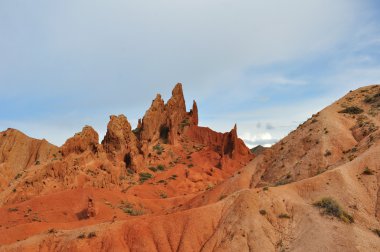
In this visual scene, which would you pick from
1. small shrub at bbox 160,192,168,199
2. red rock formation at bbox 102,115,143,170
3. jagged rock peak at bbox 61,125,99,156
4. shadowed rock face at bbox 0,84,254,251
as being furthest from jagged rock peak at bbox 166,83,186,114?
jagged rock peak at bbox 61,125,99,156

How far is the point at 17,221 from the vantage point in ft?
149

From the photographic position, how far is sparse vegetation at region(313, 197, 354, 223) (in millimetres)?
27078

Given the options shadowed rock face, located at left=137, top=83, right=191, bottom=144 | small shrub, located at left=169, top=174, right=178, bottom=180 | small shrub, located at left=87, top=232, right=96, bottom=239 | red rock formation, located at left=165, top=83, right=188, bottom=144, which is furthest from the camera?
red rock formation, located at left=165, top=83, right=188, bottom=144

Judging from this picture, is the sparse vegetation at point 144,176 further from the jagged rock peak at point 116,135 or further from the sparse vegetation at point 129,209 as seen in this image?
the sparse vegetation at point 129,209

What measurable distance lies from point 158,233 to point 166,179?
4920 cm

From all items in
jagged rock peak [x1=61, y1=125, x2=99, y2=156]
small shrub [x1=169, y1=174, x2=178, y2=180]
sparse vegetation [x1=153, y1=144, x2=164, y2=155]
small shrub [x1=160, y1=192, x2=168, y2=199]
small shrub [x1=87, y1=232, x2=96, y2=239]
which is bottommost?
small shrub [x1=87, y1=232, x2=96, y2=239]

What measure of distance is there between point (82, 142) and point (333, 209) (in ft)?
154

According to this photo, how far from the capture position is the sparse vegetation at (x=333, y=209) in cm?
2708

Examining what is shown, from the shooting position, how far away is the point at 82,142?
66125 mm

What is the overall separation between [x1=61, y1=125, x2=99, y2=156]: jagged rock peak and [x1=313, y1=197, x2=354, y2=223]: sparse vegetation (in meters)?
45.1

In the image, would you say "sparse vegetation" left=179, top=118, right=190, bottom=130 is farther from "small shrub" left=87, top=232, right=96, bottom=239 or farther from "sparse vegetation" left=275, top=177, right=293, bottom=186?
"small shrub" left=87, top=232, right=96, bottom=239

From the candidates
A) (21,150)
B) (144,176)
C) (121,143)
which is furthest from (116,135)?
(21,150)

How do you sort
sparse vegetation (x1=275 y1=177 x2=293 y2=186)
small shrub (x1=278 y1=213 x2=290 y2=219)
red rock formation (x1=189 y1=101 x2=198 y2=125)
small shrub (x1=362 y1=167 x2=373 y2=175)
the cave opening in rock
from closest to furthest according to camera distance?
small shrub (x1=278 y1=213 x2=290 y2=219)
small shrub (x1=362 y1=167 x2=373 y2=175)
sparse vegetation (x1=275 y1=177 x2=293 y2=186)
the cave opening in rock
red rock formation (x1=189 y1=101 x2=198 y2=125)

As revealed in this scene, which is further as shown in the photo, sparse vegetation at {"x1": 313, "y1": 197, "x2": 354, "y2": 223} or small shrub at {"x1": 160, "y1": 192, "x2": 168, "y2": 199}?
small shrub at {"x1": 160, "y1": 192, "x2": 168, "y2": 199}
